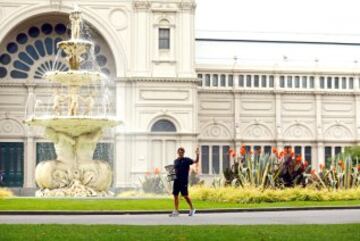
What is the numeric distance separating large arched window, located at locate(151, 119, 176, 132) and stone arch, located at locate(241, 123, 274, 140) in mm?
11037

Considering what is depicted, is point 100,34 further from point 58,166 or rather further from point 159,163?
point 58,166

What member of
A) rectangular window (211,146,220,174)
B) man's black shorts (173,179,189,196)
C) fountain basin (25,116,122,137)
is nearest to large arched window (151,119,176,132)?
rectangular window (211,146,220,174)

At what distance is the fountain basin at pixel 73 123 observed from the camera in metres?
39.2

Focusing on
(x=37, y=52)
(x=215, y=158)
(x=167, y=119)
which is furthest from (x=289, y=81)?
(x=37, y=52)

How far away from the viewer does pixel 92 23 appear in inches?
2504

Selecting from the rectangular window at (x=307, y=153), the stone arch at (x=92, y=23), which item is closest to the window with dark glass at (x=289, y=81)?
the rectangular window at (x=307, y=153)

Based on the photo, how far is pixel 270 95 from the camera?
73.8 metres

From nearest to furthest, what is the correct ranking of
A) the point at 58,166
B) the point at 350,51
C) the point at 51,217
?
the point at 51,217 < the point at 58,166 < the point at 350,51

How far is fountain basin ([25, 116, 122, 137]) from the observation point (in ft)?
128

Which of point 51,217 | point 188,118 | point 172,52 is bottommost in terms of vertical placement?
point 51,217

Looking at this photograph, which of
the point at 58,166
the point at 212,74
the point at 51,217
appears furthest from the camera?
Answer: the point at 212,74

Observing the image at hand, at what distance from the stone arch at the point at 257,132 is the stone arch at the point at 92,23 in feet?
48.2

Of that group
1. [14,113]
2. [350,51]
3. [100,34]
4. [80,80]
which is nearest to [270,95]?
[350,51]

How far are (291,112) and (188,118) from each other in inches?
551
